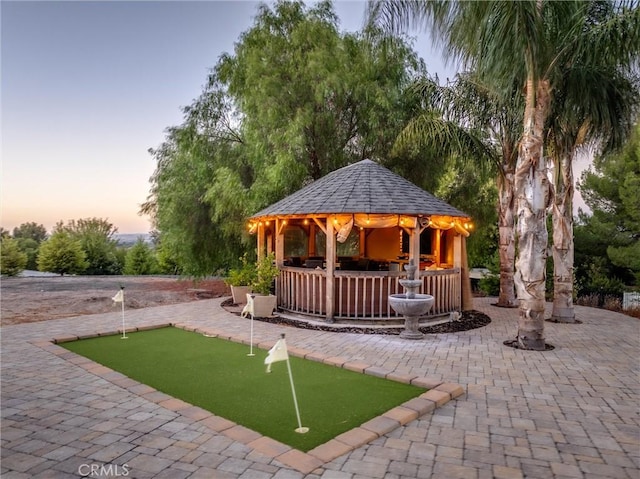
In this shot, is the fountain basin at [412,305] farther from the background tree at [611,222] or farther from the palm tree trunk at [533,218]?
the background tree at [611,222]

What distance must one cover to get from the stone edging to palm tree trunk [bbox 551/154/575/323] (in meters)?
5.86

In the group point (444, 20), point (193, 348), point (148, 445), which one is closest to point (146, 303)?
point (193, 348)

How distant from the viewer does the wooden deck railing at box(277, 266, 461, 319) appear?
8.38 metres

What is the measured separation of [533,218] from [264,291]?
19.2 ft

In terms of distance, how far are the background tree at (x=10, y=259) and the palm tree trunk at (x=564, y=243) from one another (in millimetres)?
21956

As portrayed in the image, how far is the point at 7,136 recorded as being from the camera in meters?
11.3

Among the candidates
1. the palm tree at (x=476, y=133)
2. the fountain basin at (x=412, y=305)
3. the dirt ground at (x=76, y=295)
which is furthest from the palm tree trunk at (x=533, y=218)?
the dirt ground at (x=76, y=295)

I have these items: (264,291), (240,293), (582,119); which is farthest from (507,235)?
(240,293)

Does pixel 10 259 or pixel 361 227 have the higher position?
pixel 361 227

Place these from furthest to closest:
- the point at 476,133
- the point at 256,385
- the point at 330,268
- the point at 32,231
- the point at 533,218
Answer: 1. the point at 32,231
2. the point at 476,133
3. the point at 330,268
4. the point at 533,218
5. the point at 256,385

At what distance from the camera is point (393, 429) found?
348cm

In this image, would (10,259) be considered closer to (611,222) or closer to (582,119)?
(582,119)

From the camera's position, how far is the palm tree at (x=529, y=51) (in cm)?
580

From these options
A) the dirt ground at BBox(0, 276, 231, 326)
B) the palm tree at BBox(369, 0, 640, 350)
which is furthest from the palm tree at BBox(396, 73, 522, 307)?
Result: the dirt ground at BBox(0, 276, 231, 326)
